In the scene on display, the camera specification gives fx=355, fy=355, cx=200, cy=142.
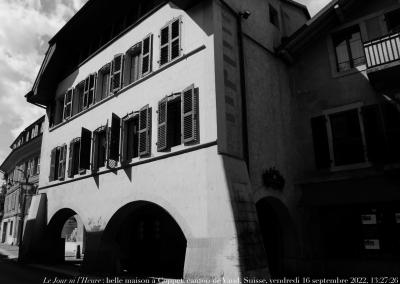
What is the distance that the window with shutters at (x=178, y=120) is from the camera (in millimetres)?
10031

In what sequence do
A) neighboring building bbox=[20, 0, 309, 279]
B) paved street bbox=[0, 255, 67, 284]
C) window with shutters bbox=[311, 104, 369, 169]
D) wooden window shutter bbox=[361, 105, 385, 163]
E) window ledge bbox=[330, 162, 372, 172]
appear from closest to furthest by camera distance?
neighboring building bbox=[20, 0, 309, 279]
wooden window shutter bbox=[361, 105, 385, 163]
window ledge bbox=[330, 162, 372, 172]
window with shutters bbox=[311, 104, 369, 169]
paved street bbox=[0, 255, 67, 284]

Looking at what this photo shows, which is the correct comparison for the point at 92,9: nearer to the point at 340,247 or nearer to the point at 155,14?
the point at 155,14

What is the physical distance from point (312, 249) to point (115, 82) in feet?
30.8

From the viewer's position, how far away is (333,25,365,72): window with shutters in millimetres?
12367

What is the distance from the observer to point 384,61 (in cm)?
1073

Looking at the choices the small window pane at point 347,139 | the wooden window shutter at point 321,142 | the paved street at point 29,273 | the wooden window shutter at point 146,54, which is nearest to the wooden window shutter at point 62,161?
the paved street at point 29,273

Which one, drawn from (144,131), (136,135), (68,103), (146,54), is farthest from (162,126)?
(68,103)

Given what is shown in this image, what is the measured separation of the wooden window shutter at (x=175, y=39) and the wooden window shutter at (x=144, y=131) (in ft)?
6.49

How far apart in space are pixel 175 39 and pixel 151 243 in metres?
8.62

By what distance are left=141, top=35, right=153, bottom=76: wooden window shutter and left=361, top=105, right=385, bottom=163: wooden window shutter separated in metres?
7.35

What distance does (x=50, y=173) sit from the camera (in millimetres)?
16859

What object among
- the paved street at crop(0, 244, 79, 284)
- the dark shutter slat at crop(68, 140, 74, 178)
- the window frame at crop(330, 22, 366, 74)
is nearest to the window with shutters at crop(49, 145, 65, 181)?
the dark shutter slat at crop(68, 140, 74, 178)

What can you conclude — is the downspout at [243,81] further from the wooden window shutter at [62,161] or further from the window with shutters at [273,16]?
the wooden window shutter at [62,161]

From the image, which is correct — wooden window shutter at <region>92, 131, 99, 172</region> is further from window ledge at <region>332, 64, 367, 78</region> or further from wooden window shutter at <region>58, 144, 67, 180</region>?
window ledge at <region>332, 64, 367, 78</region>
